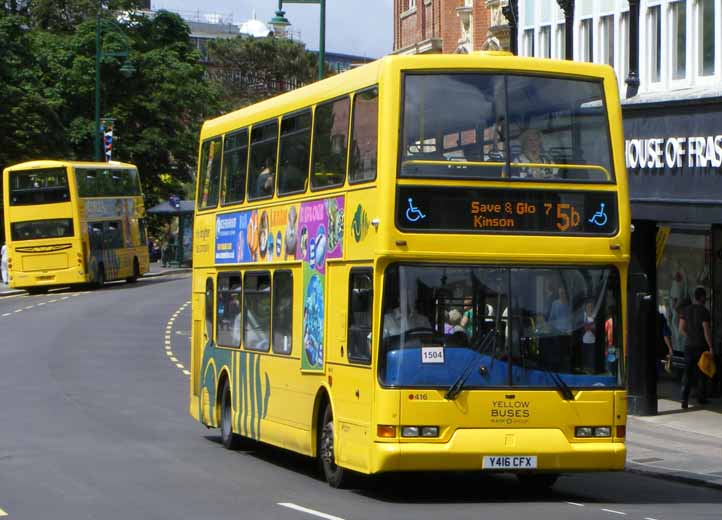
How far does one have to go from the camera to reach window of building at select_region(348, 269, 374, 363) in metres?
14.2

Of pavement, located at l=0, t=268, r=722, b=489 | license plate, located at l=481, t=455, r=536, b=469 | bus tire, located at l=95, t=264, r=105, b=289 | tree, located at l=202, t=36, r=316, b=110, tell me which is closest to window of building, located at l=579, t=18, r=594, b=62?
pavement, located at l=0, t=268, r=722, b=489

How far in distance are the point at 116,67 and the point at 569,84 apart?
219 feet

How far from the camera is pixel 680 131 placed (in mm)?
22453

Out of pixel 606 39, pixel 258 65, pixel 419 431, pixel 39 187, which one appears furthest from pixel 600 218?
pixel 258 65

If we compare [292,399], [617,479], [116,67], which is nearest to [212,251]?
[292,399]

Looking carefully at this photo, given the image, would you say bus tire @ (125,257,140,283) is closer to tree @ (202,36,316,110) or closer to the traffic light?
the traffic light

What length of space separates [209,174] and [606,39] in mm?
10821

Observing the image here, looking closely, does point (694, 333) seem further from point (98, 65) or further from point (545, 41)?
point (98, 65)

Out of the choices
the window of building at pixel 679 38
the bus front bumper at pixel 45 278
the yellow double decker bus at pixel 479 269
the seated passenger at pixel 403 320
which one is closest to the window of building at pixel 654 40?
the window of building at pixel 679 38

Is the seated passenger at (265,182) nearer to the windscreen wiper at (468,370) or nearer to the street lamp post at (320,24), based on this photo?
the windscreen wiper at (468,370)

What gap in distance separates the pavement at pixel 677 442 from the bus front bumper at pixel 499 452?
2937 mm

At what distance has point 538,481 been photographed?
15992mm

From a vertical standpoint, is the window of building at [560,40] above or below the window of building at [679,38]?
above

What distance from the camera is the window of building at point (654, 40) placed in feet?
85.6
